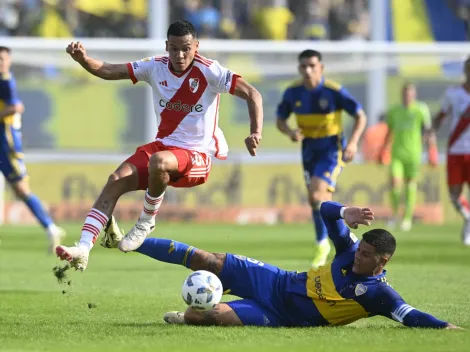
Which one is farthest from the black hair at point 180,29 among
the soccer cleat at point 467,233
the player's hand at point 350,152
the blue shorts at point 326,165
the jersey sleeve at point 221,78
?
the soccer cleat at point 467,233

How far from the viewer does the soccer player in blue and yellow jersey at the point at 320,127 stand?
12.8 m

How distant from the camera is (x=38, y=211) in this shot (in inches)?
583

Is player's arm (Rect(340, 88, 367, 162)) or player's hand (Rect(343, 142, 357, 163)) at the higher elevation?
player's arm (Rect(340, 88, 367, 162))

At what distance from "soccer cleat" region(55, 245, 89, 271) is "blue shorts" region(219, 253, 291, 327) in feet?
3.44

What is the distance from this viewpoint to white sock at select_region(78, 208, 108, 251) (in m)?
8.17

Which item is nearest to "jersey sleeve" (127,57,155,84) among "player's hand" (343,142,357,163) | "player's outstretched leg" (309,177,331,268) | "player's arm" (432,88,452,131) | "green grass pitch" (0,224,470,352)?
"green grass pitch" (0,224,470,352)

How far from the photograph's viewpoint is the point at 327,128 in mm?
13031

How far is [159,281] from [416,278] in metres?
2.82

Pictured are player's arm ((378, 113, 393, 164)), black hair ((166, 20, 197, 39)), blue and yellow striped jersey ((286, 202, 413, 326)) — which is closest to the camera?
blue and yellow striped jersey ((286, 202, 413, 326))

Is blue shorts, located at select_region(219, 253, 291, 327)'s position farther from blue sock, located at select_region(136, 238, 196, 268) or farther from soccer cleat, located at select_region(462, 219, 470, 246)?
soccer cleat, located at select_region(462, 219, 470, 246)

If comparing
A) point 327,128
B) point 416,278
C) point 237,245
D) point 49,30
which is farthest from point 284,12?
point 416,278

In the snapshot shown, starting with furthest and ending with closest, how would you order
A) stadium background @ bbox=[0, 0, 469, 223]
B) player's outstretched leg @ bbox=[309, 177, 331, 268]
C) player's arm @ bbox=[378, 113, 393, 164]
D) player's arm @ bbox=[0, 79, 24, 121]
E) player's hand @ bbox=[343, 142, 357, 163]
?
stadium background @ bbox=[0, 0, 469, 223]
player's arm @ bbox=[378, 113, 393, 164]
player's arm @ bbox=[0, 79, 24, 121]
player's outstretched leg @ bbox=[309, 177, 331, 268]
player's hand @ bbox=[343, 142, 357, 163]

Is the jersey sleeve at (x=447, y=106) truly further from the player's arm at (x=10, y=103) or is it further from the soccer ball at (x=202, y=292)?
the soccer ball at (x=202, y=292)

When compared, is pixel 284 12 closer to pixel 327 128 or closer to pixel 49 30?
pixel 49 30
